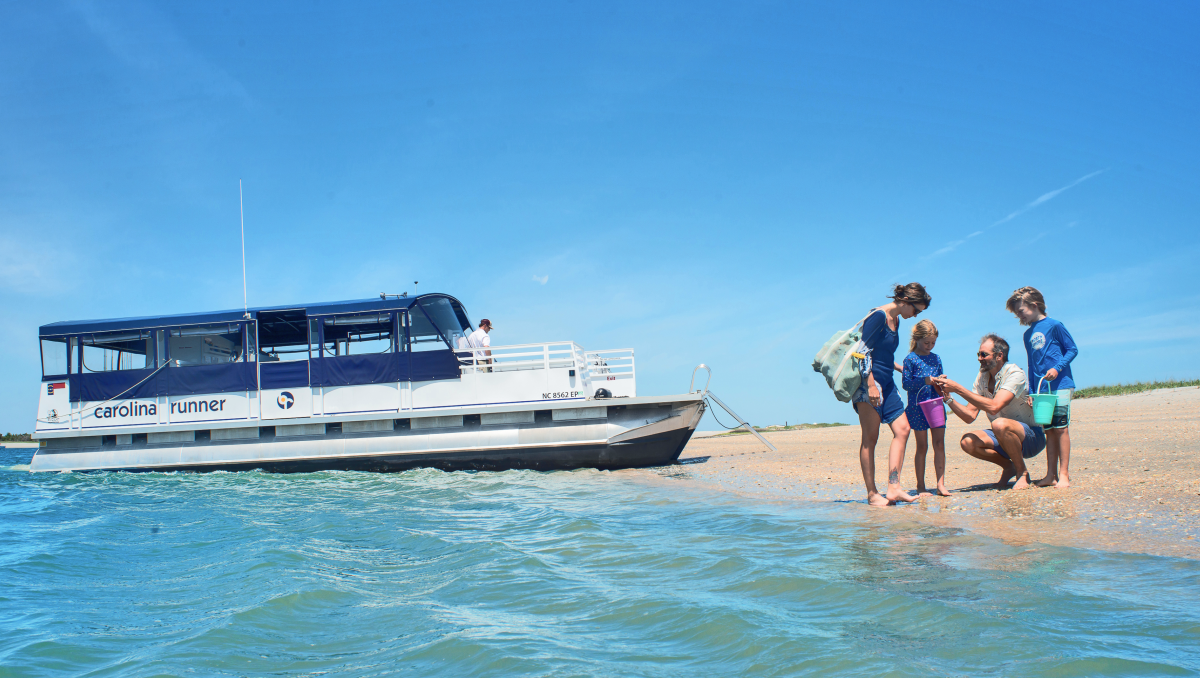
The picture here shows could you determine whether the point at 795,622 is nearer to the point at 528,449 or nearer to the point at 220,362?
the point at 528,449

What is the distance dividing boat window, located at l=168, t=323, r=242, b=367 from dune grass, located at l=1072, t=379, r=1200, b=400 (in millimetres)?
23904

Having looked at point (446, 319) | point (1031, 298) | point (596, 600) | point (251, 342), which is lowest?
point (596, 600)

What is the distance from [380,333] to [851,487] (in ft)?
32.7

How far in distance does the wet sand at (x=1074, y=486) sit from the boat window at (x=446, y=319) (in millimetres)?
5966

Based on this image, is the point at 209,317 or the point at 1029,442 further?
the point at 209,317

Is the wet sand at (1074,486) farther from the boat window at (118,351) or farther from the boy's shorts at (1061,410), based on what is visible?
the boat window at (118,351)

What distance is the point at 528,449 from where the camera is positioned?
12.3 meters

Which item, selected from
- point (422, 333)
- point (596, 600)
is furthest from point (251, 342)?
point (596, 600)

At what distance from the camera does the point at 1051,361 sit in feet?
18.7

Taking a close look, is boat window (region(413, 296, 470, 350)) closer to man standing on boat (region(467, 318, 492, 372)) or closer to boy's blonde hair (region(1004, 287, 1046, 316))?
man standing on boat (region(467, 318, 492, 372))

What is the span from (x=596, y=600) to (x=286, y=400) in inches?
447

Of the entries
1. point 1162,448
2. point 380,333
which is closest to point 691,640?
point 1162,448

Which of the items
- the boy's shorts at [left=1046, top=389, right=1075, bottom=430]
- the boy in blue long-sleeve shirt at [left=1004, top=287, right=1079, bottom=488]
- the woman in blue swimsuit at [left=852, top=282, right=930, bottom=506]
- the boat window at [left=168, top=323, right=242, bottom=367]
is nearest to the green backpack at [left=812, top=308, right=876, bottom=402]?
the woman in blue swimsuit at [left=852, top=282, right=930, bottom=506]

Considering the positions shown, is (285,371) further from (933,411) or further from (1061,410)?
(1061,410)
